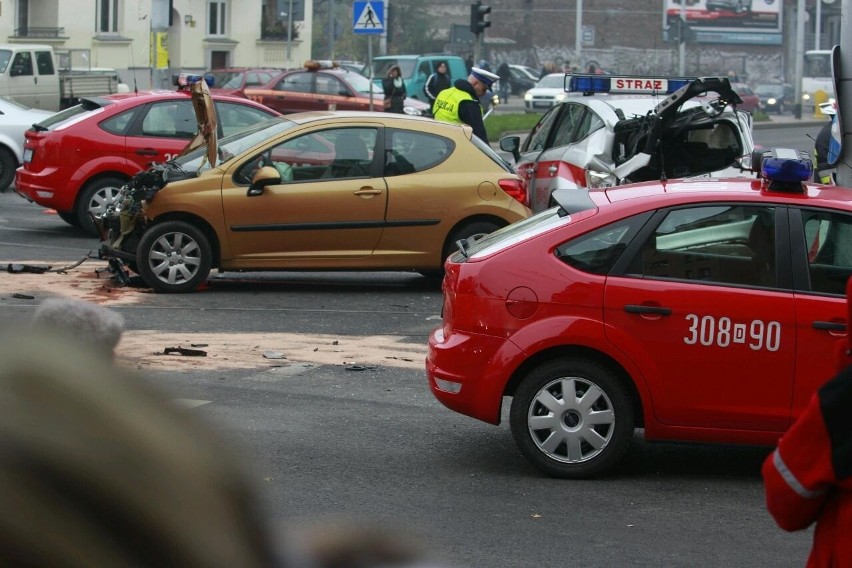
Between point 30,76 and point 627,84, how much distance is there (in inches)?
771

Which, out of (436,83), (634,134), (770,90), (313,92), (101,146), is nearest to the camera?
(634,134)

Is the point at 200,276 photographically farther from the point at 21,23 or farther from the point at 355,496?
the point at 21,23

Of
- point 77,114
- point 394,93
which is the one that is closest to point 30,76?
point 394,93

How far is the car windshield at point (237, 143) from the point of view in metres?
11.9

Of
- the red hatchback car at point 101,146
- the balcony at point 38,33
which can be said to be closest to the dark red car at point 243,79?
the balcony at point 38,33

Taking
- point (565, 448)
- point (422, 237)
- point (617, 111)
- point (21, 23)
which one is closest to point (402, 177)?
point (422, 237)

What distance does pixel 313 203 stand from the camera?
1178 centimetres

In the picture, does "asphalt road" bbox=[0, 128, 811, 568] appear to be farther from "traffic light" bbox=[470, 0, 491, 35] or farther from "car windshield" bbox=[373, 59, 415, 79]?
"car windshield" bbox=[373, 59, 415, 79]

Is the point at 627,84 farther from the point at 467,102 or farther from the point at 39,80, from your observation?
the point at 39,80

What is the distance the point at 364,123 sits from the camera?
1202 centimetres

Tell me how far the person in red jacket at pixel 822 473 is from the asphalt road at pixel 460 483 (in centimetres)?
154

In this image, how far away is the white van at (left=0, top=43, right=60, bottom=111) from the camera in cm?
2936

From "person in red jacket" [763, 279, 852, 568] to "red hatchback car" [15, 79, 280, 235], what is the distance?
12128 mm

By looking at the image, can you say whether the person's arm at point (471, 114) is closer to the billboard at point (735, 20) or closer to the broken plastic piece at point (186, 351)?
the broken plastic piece at point (186, 351)
